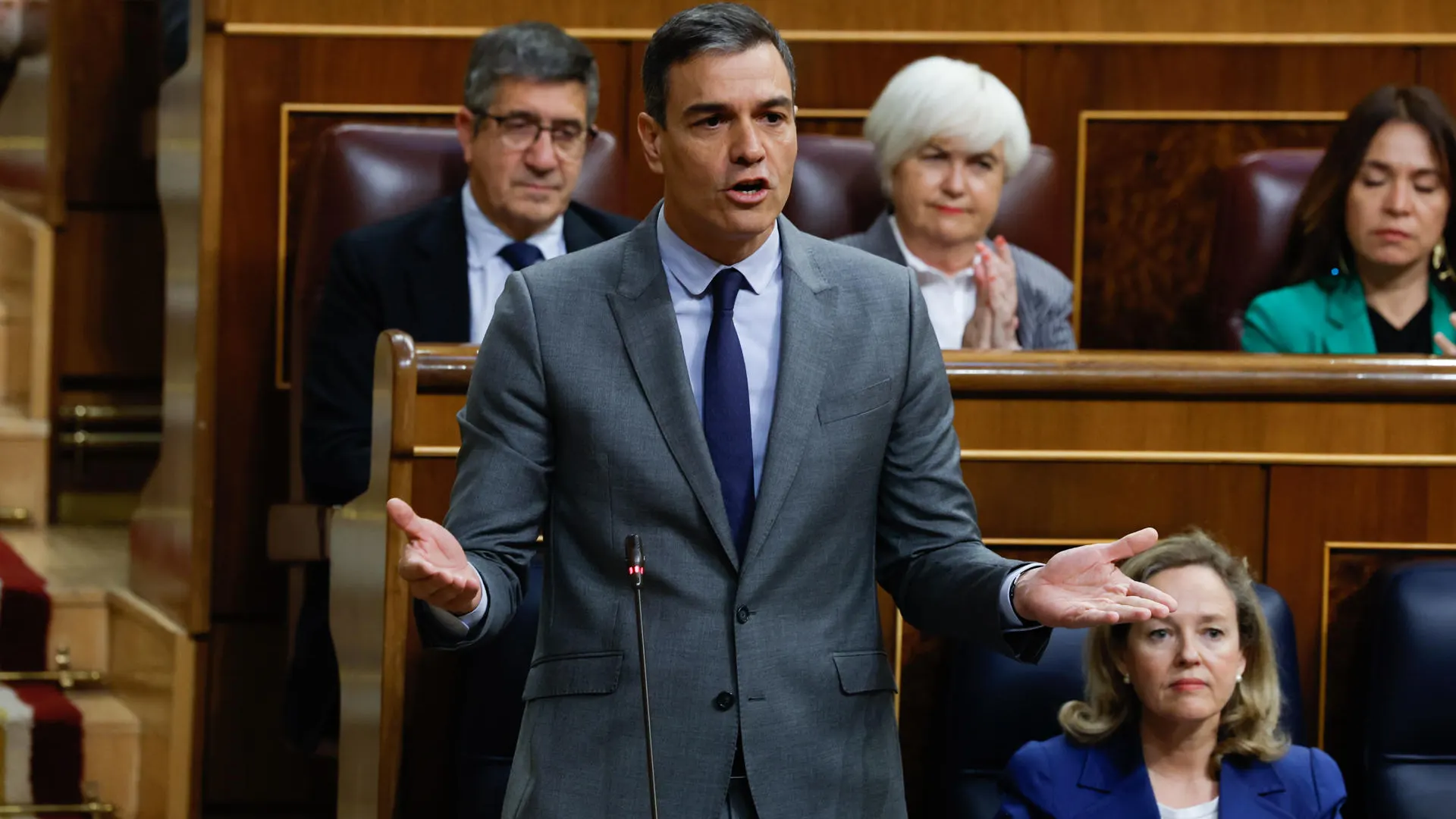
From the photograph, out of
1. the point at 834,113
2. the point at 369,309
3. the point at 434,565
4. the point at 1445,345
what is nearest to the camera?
the point at 434,565

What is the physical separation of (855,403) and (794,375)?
0.03 meters

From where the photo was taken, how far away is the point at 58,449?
1956mm

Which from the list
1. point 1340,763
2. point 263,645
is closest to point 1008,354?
point 1340,763

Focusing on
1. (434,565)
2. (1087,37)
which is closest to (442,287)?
(1087,37)

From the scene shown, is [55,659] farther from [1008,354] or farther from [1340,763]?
[1340,763]

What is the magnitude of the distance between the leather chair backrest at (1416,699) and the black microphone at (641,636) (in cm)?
55

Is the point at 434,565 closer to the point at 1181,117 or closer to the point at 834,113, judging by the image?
the point at 834,113

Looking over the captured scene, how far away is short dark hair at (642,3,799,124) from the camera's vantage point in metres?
0.78

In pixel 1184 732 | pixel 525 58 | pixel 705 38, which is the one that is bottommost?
pixel 1184 732

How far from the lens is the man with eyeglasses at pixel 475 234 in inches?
55.0

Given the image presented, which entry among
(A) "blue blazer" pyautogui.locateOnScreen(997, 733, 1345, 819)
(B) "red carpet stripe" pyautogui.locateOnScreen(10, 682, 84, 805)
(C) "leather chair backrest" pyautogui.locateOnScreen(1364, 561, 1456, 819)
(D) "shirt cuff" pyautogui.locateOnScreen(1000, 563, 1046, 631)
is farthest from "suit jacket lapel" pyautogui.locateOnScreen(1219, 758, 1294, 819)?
(B) "red carpet stripe" pyautogui.locateOnScreen(10, 682, 84, 805)

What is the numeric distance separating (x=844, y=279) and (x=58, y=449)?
137cm

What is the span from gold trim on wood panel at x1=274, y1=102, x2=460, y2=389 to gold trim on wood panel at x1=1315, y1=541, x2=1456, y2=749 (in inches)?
32.2

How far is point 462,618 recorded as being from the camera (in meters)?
0.72
